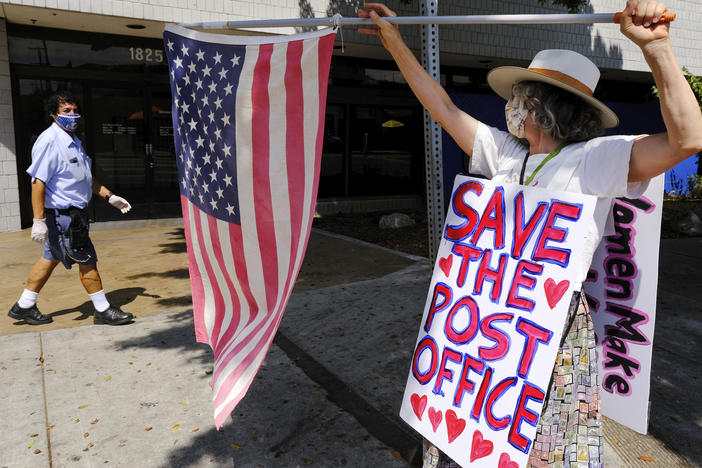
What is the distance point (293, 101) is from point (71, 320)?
3889 mm

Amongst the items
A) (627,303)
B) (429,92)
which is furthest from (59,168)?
(627,303)

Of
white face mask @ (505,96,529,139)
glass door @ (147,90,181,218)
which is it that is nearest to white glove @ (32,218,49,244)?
white face mask @ (505,96,529,139)

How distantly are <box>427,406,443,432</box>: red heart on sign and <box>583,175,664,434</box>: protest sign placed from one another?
0.81 metres

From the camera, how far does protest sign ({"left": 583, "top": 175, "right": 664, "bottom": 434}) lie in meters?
2.28

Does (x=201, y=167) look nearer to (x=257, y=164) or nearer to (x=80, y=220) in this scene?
(x=257, y=164)

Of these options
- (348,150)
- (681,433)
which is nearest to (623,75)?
(348,150)

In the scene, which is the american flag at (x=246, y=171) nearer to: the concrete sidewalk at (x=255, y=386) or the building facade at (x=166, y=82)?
the concrete sidewalk at (x=255, y=386)

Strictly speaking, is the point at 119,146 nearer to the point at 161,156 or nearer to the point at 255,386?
the point at 161,156

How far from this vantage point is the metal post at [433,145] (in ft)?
8.45

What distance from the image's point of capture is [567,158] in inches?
80.7

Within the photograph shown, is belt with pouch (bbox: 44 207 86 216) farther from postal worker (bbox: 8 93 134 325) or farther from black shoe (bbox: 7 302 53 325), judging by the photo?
black shoe (bbox: 7 302 53 325)

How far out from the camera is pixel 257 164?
2676 millimetres

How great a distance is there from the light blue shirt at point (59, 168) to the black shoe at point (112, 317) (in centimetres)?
99

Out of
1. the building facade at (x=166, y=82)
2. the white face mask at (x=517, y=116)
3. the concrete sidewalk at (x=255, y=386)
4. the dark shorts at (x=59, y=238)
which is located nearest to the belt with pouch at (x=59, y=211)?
the dark shorts at (x=59, y=238)
